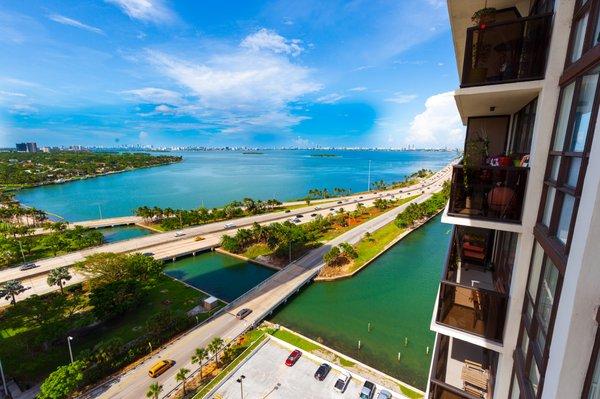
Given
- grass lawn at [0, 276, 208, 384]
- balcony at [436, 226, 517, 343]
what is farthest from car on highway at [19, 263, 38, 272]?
balcony at [436, 226, 517, 343]

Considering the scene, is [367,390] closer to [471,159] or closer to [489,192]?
[489,192]

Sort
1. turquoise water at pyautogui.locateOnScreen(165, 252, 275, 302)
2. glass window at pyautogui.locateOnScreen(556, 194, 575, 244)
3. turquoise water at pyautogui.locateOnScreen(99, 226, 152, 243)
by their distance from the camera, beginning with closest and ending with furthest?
glass window at pyautogui.locateOnScreen(556, 194, 575, 244), turquoise water at pyautogui.locateOnScreen(165, 252, 275, 302), turquoise water at pyautogui.locateOnScreen(99, 226, 152, 243)

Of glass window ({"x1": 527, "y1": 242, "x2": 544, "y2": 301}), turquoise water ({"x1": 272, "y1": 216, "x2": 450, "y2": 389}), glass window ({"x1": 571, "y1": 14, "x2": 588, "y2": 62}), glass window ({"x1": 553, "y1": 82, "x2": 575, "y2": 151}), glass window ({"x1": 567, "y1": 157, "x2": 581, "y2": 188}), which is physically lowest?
turquoise water ({"x1": 272, "y1": 216, "x2": 450, "y2": 389})

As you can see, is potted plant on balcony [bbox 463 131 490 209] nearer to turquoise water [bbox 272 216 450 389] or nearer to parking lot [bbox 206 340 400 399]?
parking lot [bbox 206 340 400 399]

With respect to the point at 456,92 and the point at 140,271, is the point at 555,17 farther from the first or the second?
the point at 140,271

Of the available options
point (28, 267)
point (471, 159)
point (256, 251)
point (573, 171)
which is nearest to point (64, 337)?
point (28, 267)

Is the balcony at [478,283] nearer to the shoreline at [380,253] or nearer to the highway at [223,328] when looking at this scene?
the highway at [223,328]
